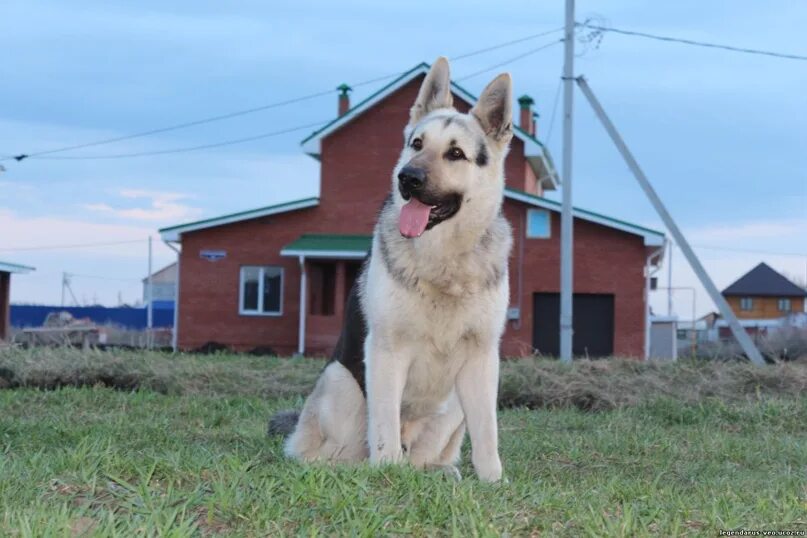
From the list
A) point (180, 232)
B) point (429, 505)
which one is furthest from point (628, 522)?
point (180, 232)

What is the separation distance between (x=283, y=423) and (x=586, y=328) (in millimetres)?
23869

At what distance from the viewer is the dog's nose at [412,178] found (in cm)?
555

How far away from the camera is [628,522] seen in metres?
3.96

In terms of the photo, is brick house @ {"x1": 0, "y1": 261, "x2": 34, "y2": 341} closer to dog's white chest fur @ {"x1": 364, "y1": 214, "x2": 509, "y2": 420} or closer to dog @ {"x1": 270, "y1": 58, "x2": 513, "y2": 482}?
dog @ {"x1": 270, "y1": 58, "x2": 513, "y2": 482}

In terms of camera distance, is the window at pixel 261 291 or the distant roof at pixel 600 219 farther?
the window at pixel 261 291

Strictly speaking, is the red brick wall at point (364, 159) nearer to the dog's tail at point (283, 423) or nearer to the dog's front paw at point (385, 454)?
the dog's tail at point (283, 423)

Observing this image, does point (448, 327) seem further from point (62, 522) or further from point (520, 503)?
point (62, 522)

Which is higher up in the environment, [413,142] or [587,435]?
[413,142]

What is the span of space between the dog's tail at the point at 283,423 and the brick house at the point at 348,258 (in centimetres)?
2261

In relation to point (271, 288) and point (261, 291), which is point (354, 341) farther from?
point (271, 288)

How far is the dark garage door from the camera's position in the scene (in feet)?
99.1

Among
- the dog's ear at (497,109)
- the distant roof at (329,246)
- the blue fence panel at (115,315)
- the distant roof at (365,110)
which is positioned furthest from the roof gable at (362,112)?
the blue fence panel at (115,315)

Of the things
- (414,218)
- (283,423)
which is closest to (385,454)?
(414,218)

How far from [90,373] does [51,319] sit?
4135cm
